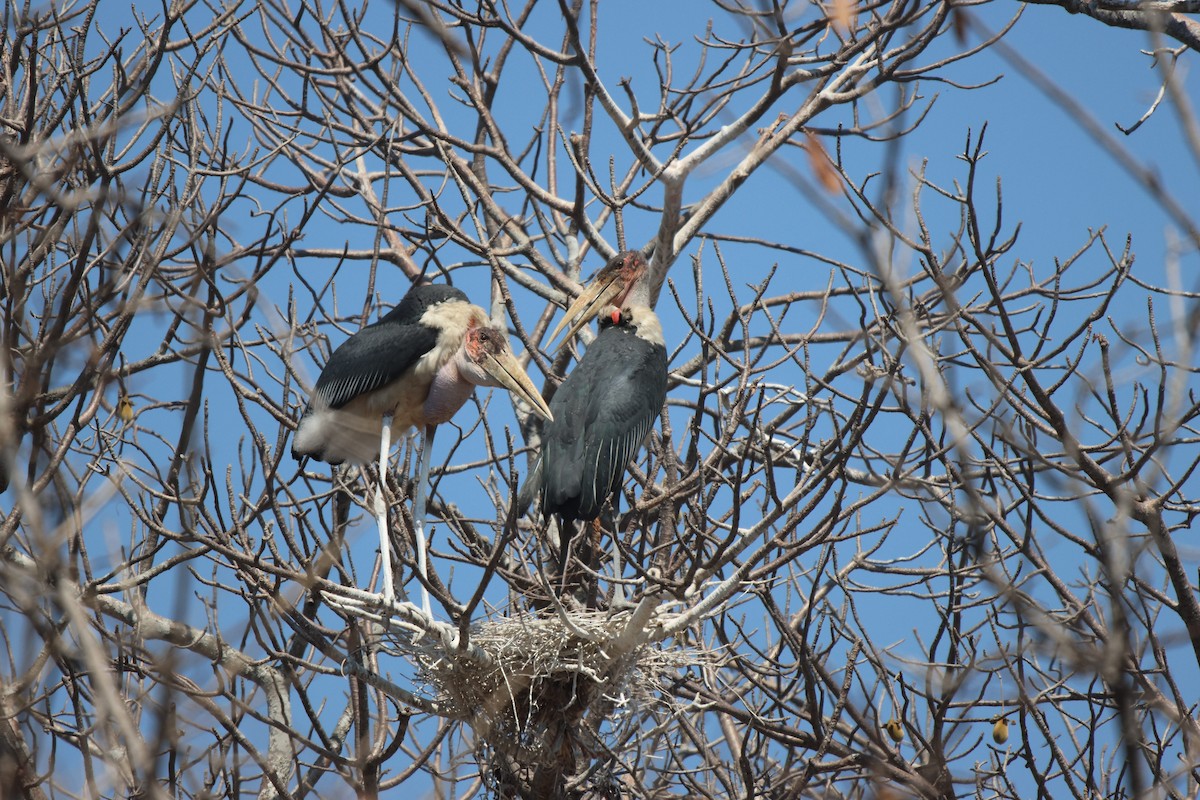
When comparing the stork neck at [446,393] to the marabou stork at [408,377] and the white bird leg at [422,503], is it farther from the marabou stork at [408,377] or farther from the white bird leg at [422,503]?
the white bird leg at [422,503]

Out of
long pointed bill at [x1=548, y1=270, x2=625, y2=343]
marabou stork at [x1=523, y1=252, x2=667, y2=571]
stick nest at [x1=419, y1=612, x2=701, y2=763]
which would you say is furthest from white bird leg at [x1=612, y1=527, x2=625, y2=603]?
long pointed bill at [x1=548, y1=270, x2=625, y2=343]

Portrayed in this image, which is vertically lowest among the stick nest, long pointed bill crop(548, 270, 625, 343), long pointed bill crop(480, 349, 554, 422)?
the stick nest

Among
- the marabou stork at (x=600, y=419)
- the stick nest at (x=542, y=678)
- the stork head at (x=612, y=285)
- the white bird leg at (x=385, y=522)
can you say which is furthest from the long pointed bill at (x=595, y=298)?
the stick nest at (x=542, y=678)

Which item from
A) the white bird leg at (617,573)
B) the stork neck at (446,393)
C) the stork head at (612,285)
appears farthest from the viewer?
the stork head at (612,285)

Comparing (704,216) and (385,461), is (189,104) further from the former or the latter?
(704,216)

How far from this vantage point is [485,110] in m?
6.00

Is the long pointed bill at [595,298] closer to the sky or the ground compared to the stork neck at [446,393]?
closer to the sky

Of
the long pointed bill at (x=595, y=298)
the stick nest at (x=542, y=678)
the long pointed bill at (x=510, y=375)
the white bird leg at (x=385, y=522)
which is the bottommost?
the stick nest at (x=542, y=678)

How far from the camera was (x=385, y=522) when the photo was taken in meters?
4.90

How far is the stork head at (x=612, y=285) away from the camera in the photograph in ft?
20.3

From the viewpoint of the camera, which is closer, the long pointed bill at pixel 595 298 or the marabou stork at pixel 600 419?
the marabou stork at pixel 600 419

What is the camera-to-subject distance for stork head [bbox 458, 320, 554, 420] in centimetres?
536

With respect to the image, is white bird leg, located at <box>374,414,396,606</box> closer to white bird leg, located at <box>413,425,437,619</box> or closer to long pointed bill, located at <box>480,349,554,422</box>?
white bird leg, located at <box>413,425,437,619</box>

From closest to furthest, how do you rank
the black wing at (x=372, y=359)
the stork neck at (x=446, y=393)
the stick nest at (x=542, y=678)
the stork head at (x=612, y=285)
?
the stick nest at (x=542, y=678), the black wing at (x=372, y=359), the stork neck at (x=446, y=393), the stork head at (x=612, y=285)
